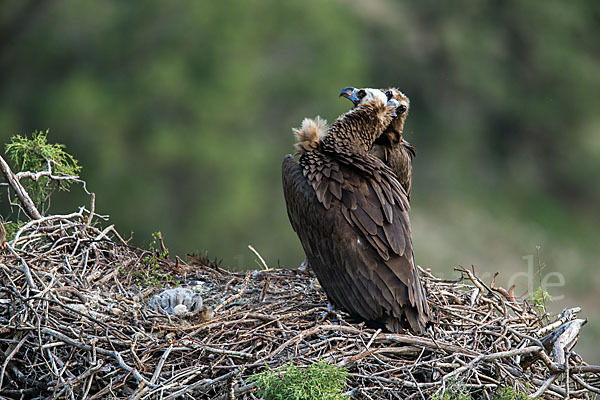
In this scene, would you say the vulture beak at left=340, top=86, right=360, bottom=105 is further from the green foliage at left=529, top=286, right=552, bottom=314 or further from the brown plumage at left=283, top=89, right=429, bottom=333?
the green foliage at left=529, top=286, right=552, bottom=314

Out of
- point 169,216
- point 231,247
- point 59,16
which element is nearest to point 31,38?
point 59,16

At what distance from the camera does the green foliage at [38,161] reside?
3947 mm

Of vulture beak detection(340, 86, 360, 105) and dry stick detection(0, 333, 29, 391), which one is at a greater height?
vulture beak detection(340, 86, 360, 105)

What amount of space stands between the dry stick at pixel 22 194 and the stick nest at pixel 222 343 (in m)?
0.16

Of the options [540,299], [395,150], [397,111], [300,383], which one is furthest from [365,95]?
[300,383]

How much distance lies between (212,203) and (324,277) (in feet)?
23.5

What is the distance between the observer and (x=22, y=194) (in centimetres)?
363

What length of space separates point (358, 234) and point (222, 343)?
849mm

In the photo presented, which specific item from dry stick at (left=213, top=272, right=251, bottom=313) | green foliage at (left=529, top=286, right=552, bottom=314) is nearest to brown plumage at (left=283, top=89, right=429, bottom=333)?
dry stick at (left=213, top=272, right=251, bottom=313)

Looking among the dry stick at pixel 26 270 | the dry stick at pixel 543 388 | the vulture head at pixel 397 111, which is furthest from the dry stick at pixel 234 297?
the dry stick at pixel 543 388

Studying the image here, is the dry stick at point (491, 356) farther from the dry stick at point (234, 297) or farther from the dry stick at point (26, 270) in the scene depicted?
the dry stick at point (26, 270)

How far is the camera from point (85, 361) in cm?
275

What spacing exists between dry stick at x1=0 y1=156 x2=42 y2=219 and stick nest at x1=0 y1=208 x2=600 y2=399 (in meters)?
0.16

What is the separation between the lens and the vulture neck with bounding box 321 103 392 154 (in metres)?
3.79
